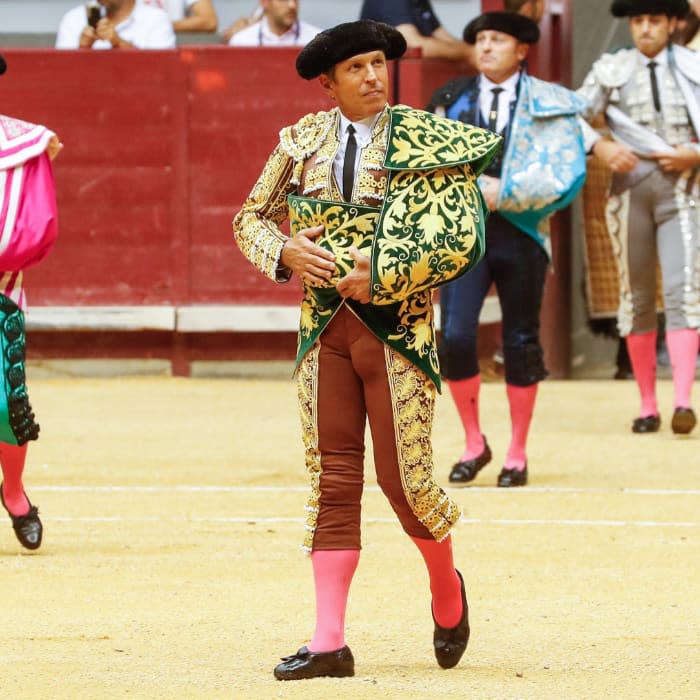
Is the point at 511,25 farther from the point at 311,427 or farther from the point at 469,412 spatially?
the point at 311,427

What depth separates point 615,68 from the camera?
26.5 feet

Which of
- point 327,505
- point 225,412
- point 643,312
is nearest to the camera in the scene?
point 327,505

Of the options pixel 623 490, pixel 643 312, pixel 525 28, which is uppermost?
pixel 525 28

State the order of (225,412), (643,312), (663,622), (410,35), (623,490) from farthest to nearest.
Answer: (410,35)
(225,412)
(643,312)
(623,490)
(663,622)

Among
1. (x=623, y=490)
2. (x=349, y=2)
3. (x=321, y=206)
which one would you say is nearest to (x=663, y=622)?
(x=321, y=206)

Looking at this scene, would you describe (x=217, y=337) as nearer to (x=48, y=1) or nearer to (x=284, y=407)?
(x=284, y=407)

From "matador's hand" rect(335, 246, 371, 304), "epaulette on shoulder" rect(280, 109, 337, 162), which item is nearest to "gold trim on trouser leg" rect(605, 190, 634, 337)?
"epaulette on shoulder" rect(280, 109, 337, 162)

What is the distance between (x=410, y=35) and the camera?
34.6 ft

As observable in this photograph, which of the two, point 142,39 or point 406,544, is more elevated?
point 142,39

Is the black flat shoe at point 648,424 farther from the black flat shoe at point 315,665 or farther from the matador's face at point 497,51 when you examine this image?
the black flat shoe at point 315,665

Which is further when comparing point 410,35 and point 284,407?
point 410,35

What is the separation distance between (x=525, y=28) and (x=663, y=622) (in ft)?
9.49

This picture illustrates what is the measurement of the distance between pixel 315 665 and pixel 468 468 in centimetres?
306

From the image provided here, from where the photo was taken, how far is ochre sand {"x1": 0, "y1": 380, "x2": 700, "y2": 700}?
13.0 ft
